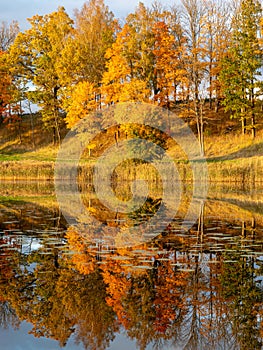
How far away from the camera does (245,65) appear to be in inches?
1378

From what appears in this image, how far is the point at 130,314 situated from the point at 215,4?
36.4 m

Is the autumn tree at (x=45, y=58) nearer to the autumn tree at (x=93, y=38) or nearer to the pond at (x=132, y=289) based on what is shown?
the autumn tree at (x=93, y=38)

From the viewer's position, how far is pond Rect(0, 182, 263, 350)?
5363 mm

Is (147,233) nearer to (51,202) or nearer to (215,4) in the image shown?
(51,202)

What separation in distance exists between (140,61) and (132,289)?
3287 centimetres

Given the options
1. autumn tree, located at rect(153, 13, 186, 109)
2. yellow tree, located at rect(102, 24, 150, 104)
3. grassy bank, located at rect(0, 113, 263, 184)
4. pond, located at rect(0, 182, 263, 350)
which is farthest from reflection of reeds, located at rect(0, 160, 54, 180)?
pond, located at rect(0, 182, 263, 350)

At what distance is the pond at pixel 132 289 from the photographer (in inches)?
211

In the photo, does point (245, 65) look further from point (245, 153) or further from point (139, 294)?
point (139, 294)

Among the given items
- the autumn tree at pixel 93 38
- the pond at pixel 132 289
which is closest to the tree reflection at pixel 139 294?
the pond at pixel 132 289

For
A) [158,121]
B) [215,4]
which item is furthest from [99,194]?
[215,4]

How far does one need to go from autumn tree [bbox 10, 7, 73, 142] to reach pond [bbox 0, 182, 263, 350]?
34.3 metres

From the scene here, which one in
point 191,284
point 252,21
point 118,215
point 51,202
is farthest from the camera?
point 252,21

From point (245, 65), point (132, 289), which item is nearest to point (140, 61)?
point (245, 65)

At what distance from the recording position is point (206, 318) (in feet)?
19.2
